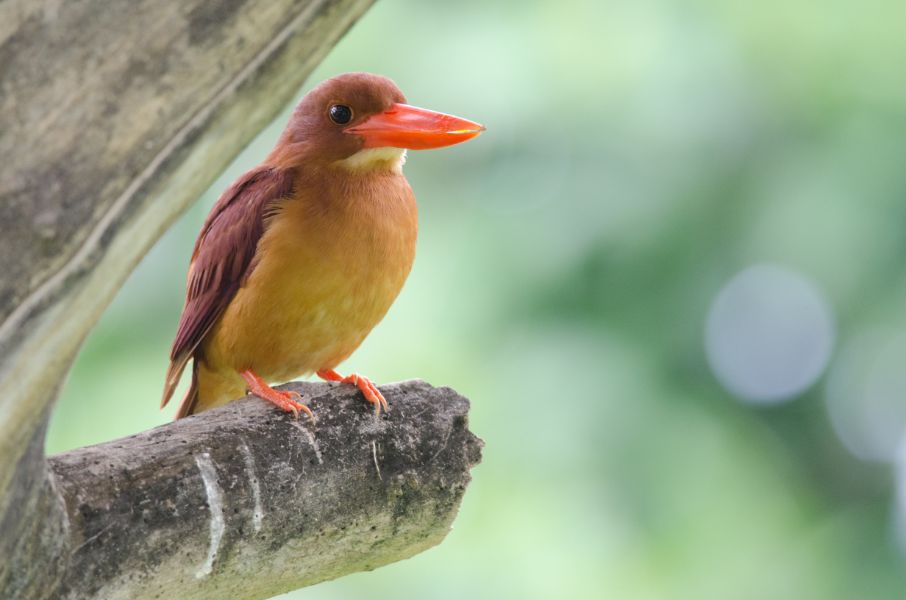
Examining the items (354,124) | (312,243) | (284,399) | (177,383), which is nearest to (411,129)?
(354,124)

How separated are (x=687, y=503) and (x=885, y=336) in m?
1.73

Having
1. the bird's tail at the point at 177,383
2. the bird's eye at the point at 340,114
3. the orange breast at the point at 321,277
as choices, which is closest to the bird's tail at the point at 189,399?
the bird's tail at the point at 177,383

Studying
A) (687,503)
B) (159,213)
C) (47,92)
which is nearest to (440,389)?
(159,213)

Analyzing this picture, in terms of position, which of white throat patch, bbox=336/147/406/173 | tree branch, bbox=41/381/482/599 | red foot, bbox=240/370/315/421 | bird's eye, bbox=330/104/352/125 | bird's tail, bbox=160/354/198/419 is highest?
bird's eye, bbox=330/104/352/125

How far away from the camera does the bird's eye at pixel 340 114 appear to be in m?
2.85

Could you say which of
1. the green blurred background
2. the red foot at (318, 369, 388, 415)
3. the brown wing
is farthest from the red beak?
the green blurred background

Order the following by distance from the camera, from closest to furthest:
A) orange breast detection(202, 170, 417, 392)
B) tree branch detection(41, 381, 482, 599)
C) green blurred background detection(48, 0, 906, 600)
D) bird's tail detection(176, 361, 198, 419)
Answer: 1. tree branch detection(41, 381, 482, 599)
2. orange breast detection(202, 170, 417, 392)
3. bird's tail detection(176, 361, 198, 419)
4. green blurred background detection(48, 0, 906, 600)

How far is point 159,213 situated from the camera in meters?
1.49

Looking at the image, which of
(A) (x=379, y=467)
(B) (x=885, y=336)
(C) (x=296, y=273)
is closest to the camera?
(A) (x=379, y=467)

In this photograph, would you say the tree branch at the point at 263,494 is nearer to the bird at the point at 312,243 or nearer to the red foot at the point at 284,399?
the red foot at the point at 284,399

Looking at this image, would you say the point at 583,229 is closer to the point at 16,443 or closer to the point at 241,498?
the point at 241,498

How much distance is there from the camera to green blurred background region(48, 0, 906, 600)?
21.1ft

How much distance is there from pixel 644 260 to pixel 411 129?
4.74 metres

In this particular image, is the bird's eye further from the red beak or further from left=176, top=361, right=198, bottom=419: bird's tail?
left=176, top=361, right=198, bottom=419: bird's tail
